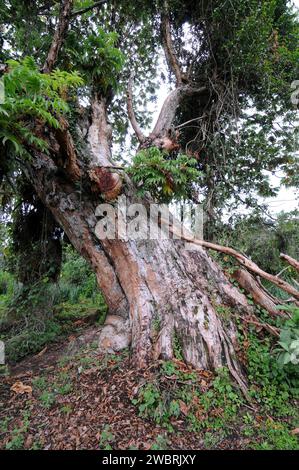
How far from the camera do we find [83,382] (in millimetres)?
2725

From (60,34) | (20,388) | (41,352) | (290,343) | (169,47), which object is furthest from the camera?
(169,47)

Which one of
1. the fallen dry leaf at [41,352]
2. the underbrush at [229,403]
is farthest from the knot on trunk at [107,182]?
the fallen dry leaf at [41,352]

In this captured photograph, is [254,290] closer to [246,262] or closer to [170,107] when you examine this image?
[246,262]

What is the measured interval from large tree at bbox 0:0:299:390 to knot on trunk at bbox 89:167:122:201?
1 centimetres

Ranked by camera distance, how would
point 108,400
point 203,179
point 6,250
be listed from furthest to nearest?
1. point 203,179
2. point 6,250
3. point 108,400

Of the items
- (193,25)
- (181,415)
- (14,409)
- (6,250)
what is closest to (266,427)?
(181,415)

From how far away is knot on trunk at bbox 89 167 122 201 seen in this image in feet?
11.3

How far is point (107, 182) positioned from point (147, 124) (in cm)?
426

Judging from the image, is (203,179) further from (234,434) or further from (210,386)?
(234,434)

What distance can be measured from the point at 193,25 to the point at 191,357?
6.42m

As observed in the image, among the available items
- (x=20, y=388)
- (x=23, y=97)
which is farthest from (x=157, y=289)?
(x=23, y=97)

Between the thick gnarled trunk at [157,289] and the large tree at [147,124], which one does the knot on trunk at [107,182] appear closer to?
the large tree at [147,124]

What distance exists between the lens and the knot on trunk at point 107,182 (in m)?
3.44

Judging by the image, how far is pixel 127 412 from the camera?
7.72 feet
